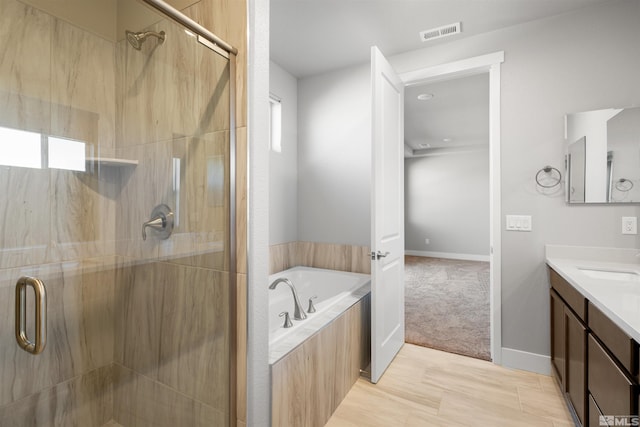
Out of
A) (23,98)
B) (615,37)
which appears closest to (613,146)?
(615,37)

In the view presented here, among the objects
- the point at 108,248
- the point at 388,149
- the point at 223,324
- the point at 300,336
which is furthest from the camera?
the point at 388,149

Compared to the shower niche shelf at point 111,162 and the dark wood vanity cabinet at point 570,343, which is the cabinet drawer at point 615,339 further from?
the shower niche shelf at point 111,162

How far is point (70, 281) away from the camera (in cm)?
135

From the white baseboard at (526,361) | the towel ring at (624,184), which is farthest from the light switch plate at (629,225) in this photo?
the white baseboard at (526,361)

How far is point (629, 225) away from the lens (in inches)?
80.1

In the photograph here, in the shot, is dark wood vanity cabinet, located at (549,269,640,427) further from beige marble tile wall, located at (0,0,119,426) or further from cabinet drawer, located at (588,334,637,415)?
beige marble tile wall, located at (0,0,119,426)

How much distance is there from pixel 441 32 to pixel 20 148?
2.72m

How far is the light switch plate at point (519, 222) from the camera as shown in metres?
2.30

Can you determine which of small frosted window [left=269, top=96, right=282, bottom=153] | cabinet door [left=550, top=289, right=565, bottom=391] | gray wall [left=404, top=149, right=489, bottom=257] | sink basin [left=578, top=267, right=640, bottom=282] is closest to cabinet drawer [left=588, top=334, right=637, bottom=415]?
cabinet door [left=550, top=289, right=565, bottom=391]

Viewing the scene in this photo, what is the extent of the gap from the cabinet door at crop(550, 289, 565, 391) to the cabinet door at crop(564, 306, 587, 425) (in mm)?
114

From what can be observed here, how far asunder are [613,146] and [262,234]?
Result: 241 centimetres

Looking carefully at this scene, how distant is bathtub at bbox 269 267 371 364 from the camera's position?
5.10 feet

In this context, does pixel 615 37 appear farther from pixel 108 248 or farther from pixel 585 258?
pixel 108 248

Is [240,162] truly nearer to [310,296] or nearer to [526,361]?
[310,296]
